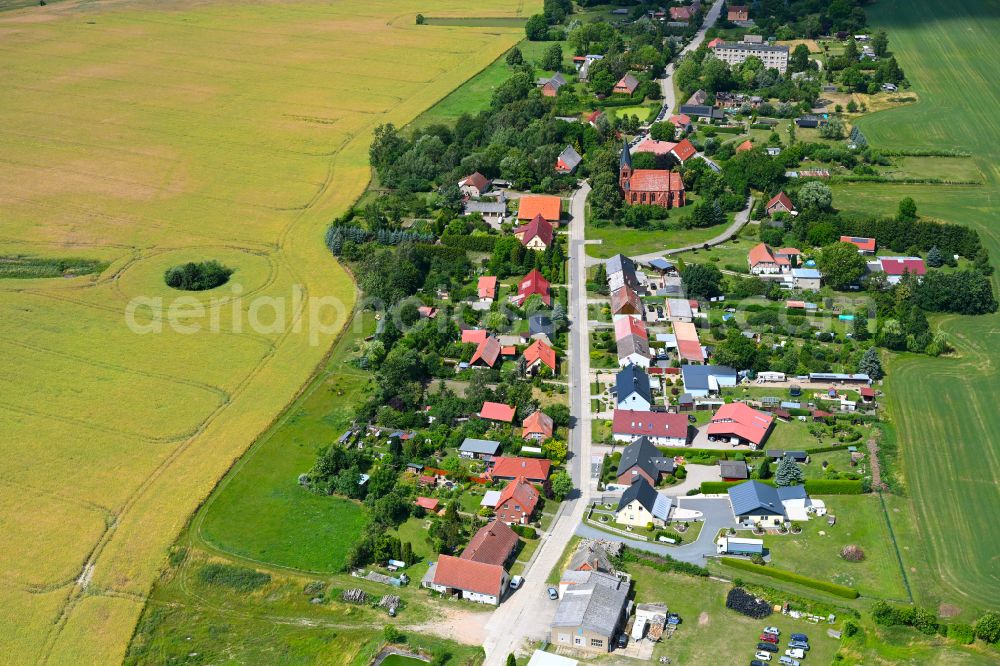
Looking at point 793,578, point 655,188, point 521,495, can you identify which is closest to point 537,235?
point 655,188

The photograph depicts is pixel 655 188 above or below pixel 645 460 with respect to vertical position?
above

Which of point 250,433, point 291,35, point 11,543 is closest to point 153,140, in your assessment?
point 291,35

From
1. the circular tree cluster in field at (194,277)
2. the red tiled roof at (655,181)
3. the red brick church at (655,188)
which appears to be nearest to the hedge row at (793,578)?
the circular tree cluster in field at (194,277)

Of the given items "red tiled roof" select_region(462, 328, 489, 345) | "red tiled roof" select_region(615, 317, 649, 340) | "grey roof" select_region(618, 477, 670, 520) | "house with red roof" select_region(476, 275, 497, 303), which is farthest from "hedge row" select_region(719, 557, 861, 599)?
"house with red roof" select_region(476, 275, 497, 303)

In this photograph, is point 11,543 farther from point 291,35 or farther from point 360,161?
point 291,35

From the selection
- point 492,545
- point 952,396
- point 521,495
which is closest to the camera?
point 492,545

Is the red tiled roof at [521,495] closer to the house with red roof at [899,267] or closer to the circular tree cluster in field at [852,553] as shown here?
the circular tree cluster in field at [852,553]

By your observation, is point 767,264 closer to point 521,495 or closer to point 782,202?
point 782,202
